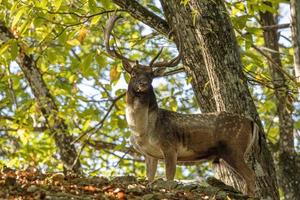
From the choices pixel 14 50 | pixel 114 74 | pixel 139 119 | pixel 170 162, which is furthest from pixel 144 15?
pixel 170 162

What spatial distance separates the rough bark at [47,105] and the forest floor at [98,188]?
5.06 metres

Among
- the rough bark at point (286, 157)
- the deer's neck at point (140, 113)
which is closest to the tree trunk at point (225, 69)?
the deer's neck at point (140, 113)

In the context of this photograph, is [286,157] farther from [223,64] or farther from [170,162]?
[170,162]

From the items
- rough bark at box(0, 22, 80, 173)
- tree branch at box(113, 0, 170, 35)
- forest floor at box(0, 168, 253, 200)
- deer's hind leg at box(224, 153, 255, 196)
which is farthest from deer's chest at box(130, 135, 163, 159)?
rough bark at box(0, 22, 80, 173)

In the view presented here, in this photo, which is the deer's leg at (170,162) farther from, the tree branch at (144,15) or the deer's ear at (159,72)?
the tree branch at (144,15)

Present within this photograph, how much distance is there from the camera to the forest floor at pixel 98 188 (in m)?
7.31

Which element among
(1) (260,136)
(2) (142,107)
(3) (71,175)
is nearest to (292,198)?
(1) (260,136)

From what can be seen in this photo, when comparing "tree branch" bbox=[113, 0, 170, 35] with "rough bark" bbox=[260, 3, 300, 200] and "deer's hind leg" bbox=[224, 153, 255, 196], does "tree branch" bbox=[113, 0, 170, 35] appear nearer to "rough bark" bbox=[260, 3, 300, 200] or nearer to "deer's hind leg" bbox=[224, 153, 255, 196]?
"deer's hind leg" bbox=[224, 153, 255, 196]

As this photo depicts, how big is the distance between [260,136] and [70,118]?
17.7 ft

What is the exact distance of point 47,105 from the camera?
14.0m

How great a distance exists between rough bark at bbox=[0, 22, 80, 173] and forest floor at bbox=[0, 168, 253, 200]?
5.06m

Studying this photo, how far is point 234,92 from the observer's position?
32.6 feet

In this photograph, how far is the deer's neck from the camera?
32.5 feet

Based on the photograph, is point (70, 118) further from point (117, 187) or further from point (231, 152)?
point (117, 187)
